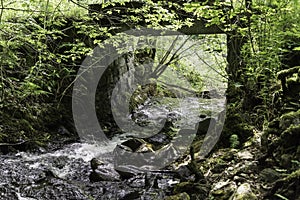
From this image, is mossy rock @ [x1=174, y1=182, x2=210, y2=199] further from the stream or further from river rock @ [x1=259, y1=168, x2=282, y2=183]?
river rock @ [x1=259, y1=168, x2=282, y2=183]

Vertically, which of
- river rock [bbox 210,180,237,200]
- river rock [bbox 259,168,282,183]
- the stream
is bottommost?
the stream

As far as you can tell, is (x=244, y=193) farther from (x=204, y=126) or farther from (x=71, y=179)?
(x=204, y=126)

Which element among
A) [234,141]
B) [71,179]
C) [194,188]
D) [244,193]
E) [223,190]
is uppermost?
[234,141]

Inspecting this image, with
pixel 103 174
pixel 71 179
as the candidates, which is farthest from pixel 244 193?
pixel 71 179

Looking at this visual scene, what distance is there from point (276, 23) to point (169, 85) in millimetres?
8293

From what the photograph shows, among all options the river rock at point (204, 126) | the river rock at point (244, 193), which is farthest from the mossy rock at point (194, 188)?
the river rock at point (204, 126)

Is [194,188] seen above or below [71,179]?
above

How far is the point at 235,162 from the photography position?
12.9ft

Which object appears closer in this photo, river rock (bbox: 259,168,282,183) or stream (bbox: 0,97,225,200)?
river rock (bbox: 259,168,282,183)

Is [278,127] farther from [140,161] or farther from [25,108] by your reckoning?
[25,108]

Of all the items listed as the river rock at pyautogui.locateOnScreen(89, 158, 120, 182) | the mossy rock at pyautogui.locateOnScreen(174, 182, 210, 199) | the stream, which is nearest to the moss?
the stream

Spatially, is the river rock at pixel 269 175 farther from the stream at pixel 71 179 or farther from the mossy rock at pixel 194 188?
the stream at pixel 71 179

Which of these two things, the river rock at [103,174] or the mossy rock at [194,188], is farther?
the river rock at [103,174]

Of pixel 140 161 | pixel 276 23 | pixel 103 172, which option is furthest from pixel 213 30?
pixel 103 172
